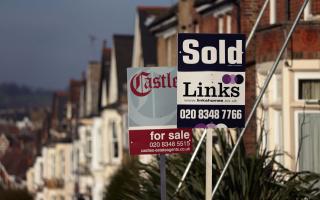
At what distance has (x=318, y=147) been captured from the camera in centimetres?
2134

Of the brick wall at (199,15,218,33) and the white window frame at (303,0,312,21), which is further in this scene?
the brick wall at (199,15,218,33)

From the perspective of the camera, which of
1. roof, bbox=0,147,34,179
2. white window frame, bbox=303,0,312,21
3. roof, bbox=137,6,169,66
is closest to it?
white window frame, bbox=303,0,312,21

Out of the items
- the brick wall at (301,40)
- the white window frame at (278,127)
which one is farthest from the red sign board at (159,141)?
the white window frame at (278,127)

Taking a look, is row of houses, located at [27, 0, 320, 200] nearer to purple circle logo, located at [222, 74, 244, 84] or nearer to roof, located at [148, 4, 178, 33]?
roof, located at [148, 4, 178, 33]

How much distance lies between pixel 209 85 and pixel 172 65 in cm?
2677

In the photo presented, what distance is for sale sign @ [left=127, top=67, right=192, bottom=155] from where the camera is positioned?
1575 centimetres

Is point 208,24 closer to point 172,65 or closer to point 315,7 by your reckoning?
point 172,65

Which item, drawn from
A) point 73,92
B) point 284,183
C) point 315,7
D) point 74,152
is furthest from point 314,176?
point 73,92

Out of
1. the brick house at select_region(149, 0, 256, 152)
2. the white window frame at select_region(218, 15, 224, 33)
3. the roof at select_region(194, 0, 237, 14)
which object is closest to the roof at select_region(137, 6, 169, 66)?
the brick house at select_region(149, 0, 256, 152)

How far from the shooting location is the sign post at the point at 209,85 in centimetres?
1486

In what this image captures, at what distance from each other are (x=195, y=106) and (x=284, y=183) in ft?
11.2

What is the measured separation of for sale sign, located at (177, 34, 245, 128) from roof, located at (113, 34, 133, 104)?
40716mm

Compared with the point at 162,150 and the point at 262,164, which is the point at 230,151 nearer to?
the point at 262,164

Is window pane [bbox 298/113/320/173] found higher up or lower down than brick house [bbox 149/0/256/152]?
lower down
